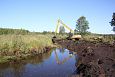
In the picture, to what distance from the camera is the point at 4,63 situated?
60.0 feet

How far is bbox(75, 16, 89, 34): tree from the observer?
77.1 m

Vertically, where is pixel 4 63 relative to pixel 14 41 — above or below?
below

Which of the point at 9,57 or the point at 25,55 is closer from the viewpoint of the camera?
the point at 9,57

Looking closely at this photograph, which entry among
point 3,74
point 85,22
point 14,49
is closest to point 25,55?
point 14,49

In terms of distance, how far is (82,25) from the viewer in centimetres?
7700

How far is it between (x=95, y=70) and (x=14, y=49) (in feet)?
42.4

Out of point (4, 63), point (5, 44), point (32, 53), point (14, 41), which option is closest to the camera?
point (4, 63)

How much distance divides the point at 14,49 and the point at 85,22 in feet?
191

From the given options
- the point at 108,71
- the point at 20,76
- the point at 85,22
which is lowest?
the point at 20,76

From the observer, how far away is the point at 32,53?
82.0 ft

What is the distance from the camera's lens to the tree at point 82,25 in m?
77.1

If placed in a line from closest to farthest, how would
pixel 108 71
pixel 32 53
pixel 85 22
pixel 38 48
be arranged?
pixel 108 71 < pixel 32 53 < pixel 38 48 < pixel 85 22

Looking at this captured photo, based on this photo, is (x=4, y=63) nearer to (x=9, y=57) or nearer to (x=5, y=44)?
(x=9, y=57)

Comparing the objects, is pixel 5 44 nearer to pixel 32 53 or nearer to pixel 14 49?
pixel 14 49
